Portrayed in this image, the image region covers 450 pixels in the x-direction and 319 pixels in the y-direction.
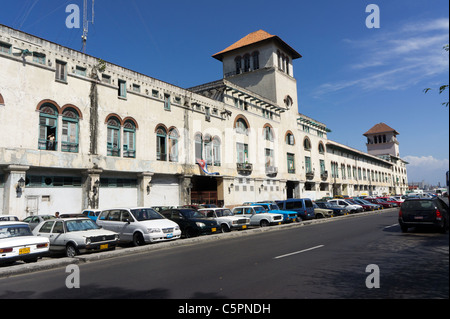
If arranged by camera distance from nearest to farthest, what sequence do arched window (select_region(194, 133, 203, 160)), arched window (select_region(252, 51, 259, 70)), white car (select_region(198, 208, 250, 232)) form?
1. white car (select_region(198, 208, 250, 232))
2. arched window (select_region(194, 133, 203, 160))
3. arched window (select_region(252, 51, 259, 70))

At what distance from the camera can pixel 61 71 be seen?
76.2 ft

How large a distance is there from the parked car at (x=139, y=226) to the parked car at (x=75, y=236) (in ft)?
4.37

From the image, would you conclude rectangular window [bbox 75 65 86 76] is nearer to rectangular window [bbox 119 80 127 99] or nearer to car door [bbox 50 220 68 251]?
rectangular window [bbox 119 80 127 99]

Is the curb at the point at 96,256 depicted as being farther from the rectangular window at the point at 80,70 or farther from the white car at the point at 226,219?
the rectangular window at the point at 80,70

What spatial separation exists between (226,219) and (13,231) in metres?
11.0

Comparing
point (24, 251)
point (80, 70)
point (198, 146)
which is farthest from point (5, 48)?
point (198, 146)

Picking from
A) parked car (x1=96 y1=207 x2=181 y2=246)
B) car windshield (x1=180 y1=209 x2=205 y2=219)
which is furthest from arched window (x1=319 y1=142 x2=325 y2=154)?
parked car (x1=96 y1=207 x2=181 y2=246)

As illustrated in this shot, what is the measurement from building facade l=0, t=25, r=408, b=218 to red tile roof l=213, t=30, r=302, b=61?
1.18 feet

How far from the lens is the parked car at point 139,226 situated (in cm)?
1453

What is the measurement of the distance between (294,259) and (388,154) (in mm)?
106398

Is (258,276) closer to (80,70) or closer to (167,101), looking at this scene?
(80,70)

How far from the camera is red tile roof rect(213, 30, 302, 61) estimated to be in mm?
49812
